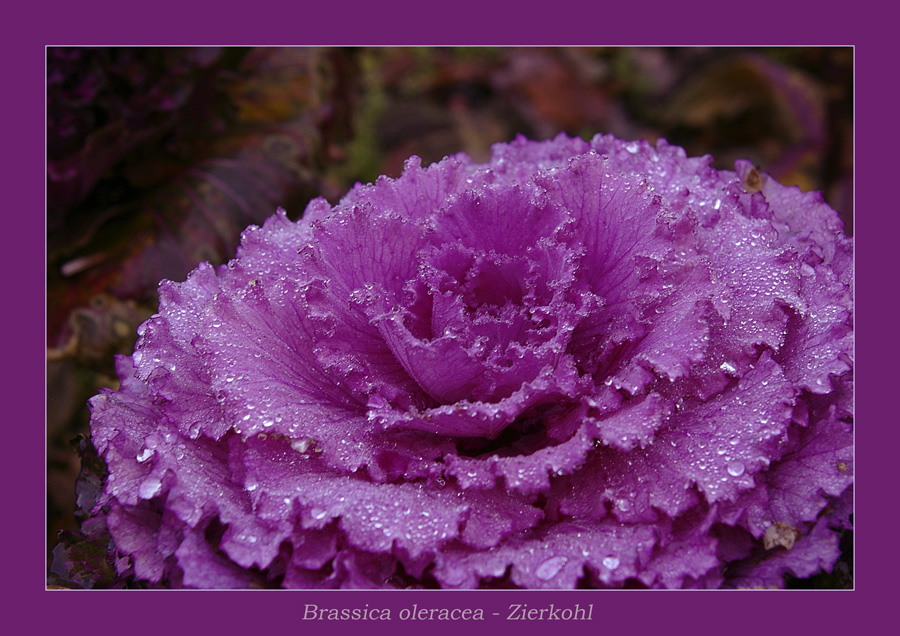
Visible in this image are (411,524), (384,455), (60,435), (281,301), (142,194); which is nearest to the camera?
(411,524)

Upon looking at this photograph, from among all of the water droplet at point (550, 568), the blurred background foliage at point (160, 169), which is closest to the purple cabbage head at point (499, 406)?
the water droplet at point (550, 568)

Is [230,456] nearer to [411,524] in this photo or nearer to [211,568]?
[211,568]

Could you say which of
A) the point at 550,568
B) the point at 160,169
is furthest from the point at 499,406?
the point at 160,169

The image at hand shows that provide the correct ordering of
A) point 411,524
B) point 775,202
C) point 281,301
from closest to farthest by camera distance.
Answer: point 411,524, point 281,301, point 775,202

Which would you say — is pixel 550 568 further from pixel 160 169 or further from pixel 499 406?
pixel 160 169

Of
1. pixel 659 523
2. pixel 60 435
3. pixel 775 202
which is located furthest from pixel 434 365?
pixel 60 435

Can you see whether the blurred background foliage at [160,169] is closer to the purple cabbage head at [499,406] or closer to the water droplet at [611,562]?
the purple cabbage head at [499,406]

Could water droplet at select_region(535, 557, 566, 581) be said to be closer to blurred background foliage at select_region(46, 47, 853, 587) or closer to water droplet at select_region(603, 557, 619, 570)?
water droplet at select_region(603, 557, 619, 570)
